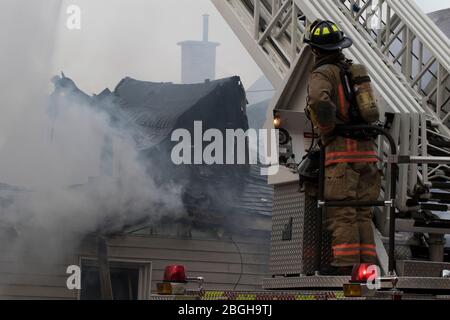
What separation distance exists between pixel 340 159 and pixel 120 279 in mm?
8256

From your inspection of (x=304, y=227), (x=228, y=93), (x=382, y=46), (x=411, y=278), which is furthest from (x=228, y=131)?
(x=411, y=278)

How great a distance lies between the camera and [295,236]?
7566 mm

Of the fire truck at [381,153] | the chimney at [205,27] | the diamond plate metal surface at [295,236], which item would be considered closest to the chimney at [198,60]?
the chimney at [205,27]

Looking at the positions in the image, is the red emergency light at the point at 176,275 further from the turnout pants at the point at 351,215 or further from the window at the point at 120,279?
the window at the point at 120,279

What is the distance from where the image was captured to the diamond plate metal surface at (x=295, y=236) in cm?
741

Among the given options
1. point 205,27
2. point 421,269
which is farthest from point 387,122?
point 205,27

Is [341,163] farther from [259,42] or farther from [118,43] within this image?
[118,43]

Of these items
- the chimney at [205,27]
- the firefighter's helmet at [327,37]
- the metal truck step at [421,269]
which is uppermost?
the chimney at [205,27]

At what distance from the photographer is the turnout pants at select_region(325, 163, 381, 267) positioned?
6.96m

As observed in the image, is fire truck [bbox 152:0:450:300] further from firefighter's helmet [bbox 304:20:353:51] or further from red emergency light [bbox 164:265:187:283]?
firefighter's helmet [bbox 304:20:353:51]

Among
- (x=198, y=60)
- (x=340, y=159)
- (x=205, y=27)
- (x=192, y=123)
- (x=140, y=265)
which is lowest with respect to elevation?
(x=140, y=265)

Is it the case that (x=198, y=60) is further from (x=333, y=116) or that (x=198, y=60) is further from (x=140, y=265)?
(x=333, y=116)

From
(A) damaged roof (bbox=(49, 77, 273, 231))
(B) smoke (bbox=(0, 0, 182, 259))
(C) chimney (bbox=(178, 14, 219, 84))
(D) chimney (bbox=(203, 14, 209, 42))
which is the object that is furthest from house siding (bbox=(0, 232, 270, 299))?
(D) chimney (bbox=(203, 14, 209, 42))

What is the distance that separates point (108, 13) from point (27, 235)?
3.24m
